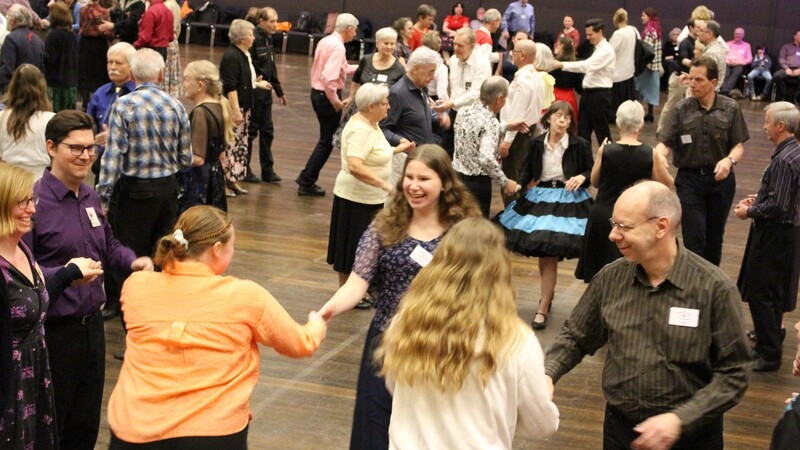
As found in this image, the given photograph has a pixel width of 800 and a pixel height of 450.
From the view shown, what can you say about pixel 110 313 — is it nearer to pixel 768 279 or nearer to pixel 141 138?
pixel 141 138

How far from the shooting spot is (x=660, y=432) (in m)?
3.23

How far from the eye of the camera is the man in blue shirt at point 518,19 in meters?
18.2

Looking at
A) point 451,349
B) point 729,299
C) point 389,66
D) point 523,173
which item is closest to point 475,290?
point 451,349

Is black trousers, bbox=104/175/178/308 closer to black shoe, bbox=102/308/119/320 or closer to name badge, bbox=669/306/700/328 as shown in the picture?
A: black shoe, bbox=102/308/119/320

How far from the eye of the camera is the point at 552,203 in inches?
271

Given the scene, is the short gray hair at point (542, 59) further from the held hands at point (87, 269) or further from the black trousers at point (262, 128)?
the held hands at point (87, 269)

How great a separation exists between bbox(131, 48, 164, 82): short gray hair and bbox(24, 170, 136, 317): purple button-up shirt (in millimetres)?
1789

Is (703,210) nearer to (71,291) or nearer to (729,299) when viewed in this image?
(729,299)

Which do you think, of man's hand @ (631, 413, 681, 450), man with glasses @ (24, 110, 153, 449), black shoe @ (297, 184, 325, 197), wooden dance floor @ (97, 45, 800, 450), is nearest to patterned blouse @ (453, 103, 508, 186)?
wooden dance floor @ (97, 45, 800, 450)

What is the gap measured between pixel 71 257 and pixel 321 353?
230 centimetres

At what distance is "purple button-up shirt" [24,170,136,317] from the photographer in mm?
→ 4164

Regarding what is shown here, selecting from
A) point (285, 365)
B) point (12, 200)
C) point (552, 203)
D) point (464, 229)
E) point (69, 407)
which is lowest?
point (285, 365)

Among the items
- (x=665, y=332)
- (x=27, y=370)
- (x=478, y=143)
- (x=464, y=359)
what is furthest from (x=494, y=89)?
(x=464, y=359)

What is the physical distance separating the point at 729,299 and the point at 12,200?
2.39 m
